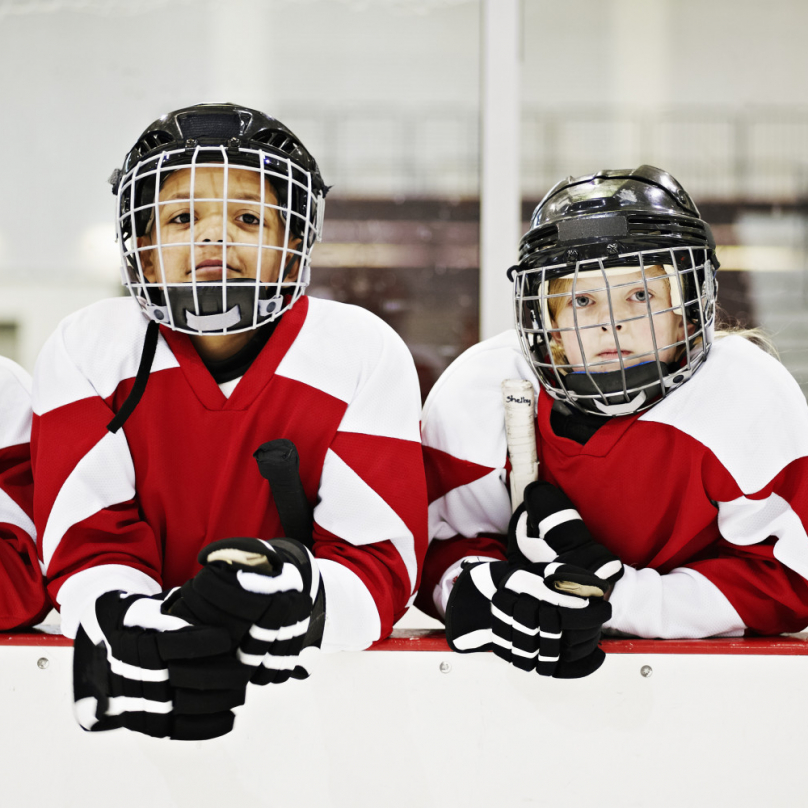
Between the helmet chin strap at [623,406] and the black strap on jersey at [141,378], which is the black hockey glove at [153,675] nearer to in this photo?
the black strap on jersey at [141,378]

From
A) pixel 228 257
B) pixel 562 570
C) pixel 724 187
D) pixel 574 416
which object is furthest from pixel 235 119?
pixel 724 187

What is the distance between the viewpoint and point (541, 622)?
1.03m

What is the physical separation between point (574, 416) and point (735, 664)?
423mm

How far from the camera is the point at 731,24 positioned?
2.47 metres

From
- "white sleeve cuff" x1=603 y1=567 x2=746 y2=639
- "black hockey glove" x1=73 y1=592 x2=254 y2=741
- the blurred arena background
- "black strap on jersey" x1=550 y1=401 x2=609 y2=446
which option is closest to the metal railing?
the blurred arena background

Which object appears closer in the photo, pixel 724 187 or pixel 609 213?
pixel 609 213

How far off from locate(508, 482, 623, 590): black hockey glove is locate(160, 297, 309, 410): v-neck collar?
1.38 ft

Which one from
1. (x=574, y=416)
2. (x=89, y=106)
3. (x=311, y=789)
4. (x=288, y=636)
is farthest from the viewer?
(x=89, y=106)

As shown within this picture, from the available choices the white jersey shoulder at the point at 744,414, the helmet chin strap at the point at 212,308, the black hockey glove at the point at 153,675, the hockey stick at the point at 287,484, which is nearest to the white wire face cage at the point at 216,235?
the helmet chin strap at the point at 212,308

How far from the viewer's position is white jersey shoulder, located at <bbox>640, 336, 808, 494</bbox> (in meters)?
1.20

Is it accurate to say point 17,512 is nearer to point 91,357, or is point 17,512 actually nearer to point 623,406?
point 91,357

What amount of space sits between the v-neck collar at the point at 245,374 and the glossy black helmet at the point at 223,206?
0.05 metres

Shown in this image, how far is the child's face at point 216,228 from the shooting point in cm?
120

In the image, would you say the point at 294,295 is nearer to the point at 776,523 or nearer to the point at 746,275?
the point at 776,523
